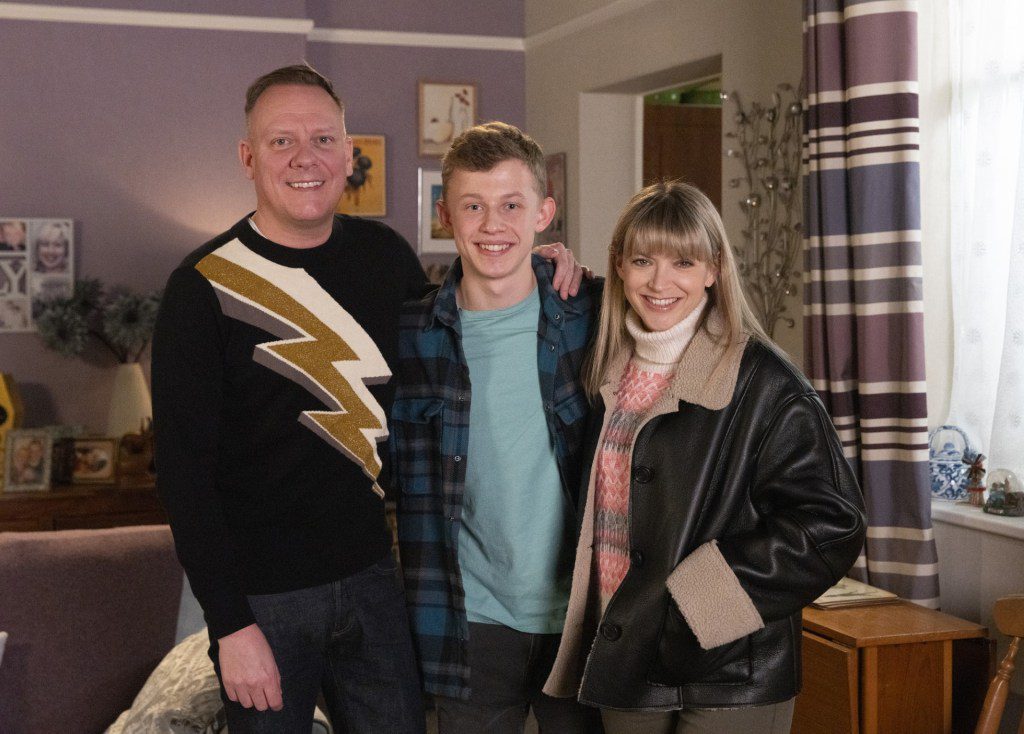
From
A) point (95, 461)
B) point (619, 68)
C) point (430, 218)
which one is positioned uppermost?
point (619, 68)

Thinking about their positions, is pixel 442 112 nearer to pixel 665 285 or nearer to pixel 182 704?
pixel 182 704

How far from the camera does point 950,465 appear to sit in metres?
3.23

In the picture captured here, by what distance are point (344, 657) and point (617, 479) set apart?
57 centimetres

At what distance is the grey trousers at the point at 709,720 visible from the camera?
5.73 feet

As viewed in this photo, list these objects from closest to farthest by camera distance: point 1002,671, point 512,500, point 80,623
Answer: point 512,500, point 1002,671, point 80,623

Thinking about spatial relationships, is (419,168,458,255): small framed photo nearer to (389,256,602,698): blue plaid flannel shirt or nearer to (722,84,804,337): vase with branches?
(722,84,804,337): vase with branches

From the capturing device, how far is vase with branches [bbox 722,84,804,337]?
12.7 feet

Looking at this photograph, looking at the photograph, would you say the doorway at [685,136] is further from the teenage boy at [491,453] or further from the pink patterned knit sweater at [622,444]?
the pink patterned knit sweater at [622,444]

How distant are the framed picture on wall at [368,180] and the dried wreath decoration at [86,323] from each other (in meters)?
1.25

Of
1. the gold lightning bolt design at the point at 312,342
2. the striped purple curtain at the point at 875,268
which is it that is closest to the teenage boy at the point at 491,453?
the gold lightning bolt design at the point at 312,342

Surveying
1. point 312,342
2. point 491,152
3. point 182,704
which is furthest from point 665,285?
point 182,704

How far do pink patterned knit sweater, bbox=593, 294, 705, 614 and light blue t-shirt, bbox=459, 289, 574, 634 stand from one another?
0.11m

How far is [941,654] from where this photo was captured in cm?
267

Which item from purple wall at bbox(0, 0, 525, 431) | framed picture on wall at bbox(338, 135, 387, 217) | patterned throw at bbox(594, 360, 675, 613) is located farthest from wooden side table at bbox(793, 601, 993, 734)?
framed picture on wall at bbox(338, 135, 387, 217)
